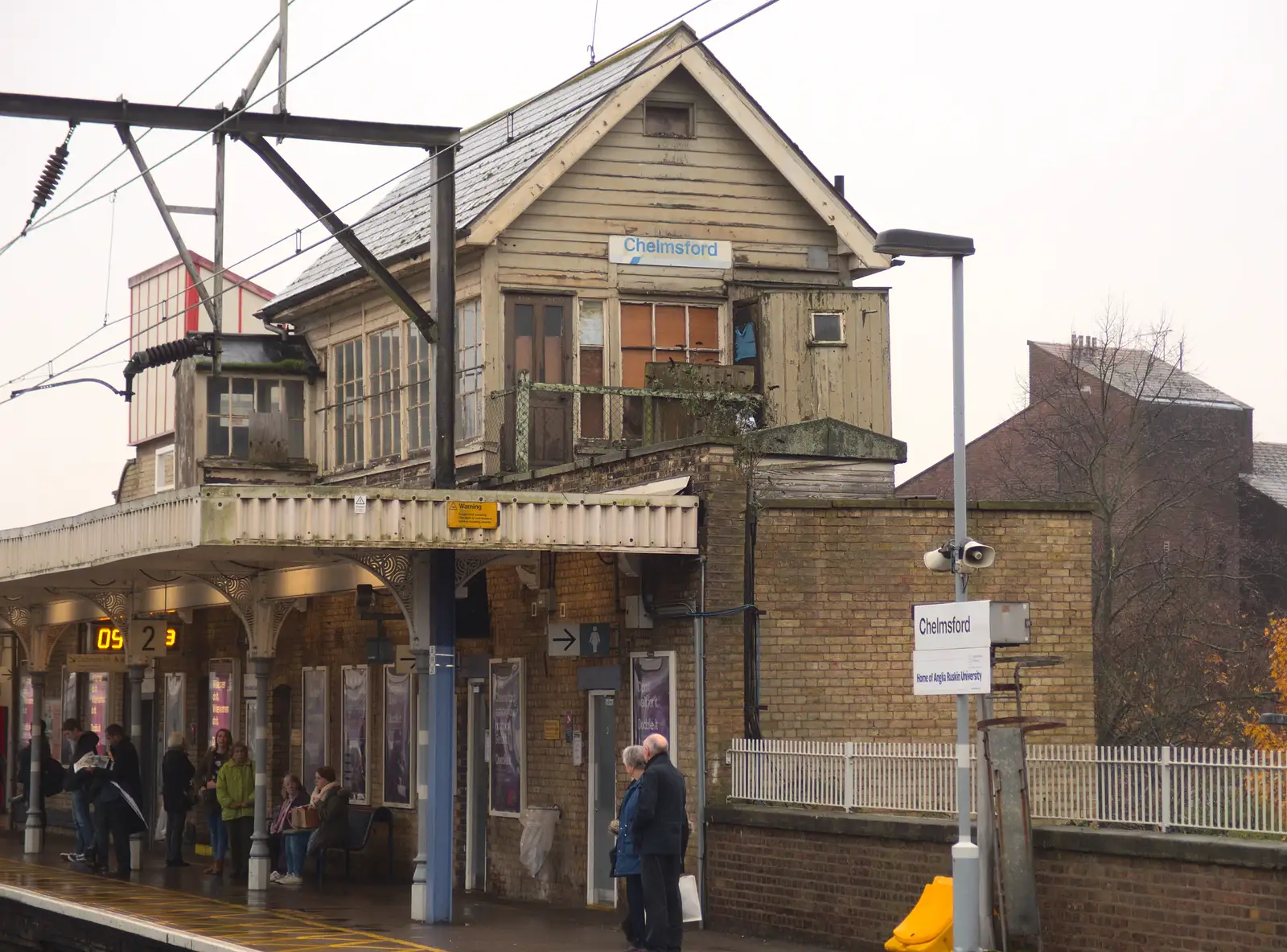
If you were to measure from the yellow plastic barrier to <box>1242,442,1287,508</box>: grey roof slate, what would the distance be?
44.9m

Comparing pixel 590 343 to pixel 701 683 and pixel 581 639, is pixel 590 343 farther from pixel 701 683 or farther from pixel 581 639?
pixel 701 683

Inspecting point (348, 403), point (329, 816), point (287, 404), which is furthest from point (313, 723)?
point (287, 404)

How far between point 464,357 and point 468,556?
17.6 ft

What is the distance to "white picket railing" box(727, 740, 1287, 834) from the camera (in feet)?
38.1

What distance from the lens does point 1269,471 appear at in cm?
5812

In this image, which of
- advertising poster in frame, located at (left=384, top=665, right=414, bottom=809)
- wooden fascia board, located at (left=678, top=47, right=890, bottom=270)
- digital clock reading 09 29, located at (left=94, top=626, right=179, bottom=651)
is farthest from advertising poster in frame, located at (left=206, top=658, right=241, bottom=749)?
wooden fascia board, located at (left=678, top=47, right=890, bottom=270)

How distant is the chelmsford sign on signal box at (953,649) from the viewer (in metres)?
12.5

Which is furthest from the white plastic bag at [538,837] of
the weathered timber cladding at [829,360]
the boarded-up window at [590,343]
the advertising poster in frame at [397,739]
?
the boarded-up window at [590,343]

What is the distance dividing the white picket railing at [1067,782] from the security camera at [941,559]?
138cm

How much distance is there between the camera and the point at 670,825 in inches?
543

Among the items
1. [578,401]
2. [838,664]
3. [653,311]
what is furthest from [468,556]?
[653,311]

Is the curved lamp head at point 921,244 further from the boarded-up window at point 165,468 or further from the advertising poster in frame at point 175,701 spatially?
the boarded-up window at point 165,468

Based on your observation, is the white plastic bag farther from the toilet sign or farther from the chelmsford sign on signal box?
the chelmsford sign on signal box

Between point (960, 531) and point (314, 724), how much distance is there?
13289 millimetres
